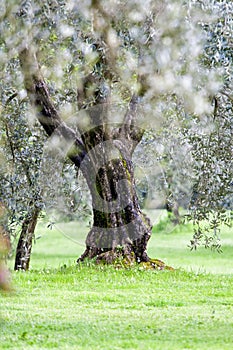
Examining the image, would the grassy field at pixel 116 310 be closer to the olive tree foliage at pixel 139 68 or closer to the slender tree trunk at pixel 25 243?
the olive tree foliage at pixel 139 68

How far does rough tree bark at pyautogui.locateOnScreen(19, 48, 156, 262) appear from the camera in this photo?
49.0 feet

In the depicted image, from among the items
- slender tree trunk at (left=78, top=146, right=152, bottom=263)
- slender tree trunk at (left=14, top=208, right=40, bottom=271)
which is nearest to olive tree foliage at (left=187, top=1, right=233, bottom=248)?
slender tree trunk at (left=78, top=146, right=152, bottom=263)

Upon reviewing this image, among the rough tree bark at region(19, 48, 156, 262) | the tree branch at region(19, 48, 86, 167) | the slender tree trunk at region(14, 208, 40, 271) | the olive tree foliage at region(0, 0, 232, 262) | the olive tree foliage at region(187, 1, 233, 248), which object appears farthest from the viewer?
the slender tree trunk at region(14, 208, 40, 271)

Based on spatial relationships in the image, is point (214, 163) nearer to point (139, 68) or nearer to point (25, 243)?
point (139, 68)

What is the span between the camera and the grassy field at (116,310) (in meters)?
8.26

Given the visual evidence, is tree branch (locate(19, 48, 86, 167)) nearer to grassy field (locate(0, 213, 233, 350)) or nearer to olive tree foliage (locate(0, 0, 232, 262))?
olive tree foliage (locate(0, 0, 232, 262))

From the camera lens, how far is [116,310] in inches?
408

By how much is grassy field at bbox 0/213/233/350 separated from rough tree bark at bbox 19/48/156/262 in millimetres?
668

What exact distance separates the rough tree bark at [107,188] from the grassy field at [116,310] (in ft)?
2.19

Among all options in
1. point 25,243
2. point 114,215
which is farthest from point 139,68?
point 25,243

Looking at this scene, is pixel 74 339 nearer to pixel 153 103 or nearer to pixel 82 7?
pixel 82 7

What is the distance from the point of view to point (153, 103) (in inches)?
606

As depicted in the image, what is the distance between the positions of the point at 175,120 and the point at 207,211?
2336 mm

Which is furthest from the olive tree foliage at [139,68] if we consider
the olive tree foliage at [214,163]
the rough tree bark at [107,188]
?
the rough tree bark at [107,188]
